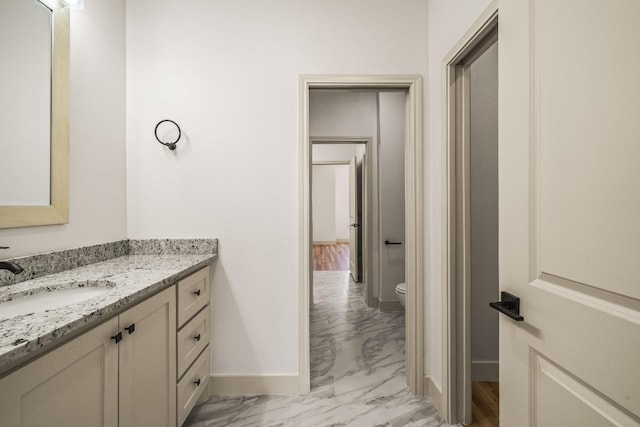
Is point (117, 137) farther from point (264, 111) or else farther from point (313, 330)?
point (313, 330)

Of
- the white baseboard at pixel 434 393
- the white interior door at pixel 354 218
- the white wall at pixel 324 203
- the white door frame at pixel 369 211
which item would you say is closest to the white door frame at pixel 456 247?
the white baseboard at pixel 434 393

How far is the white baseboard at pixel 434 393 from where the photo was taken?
5.52ft

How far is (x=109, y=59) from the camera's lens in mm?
1762

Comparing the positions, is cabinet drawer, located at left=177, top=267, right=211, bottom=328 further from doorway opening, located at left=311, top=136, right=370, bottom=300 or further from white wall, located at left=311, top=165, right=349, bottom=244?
white wall, located at left=311, top=165, right=349, bottom=244

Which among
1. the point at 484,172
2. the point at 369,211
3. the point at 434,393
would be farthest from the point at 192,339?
the point at 369,211

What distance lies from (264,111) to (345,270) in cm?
463

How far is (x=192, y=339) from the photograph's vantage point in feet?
5.23

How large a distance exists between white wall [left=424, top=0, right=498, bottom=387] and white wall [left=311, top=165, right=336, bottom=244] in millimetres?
→ 7536

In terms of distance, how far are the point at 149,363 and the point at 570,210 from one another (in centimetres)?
147

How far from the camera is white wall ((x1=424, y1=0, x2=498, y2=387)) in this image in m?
1.67

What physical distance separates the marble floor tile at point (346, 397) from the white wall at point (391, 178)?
0.93m

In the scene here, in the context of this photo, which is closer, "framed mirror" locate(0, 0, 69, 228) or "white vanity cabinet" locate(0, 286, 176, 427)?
"white vanity cabinet" locate(0, 286, 176, 427)

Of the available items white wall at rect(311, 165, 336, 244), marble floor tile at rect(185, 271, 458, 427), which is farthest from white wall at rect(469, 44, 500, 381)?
white wall at rect(311, 165, 336, 244)

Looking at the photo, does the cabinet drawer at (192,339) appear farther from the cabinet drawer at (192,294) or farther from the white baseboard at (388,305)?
the white baseboard at (388,305)
